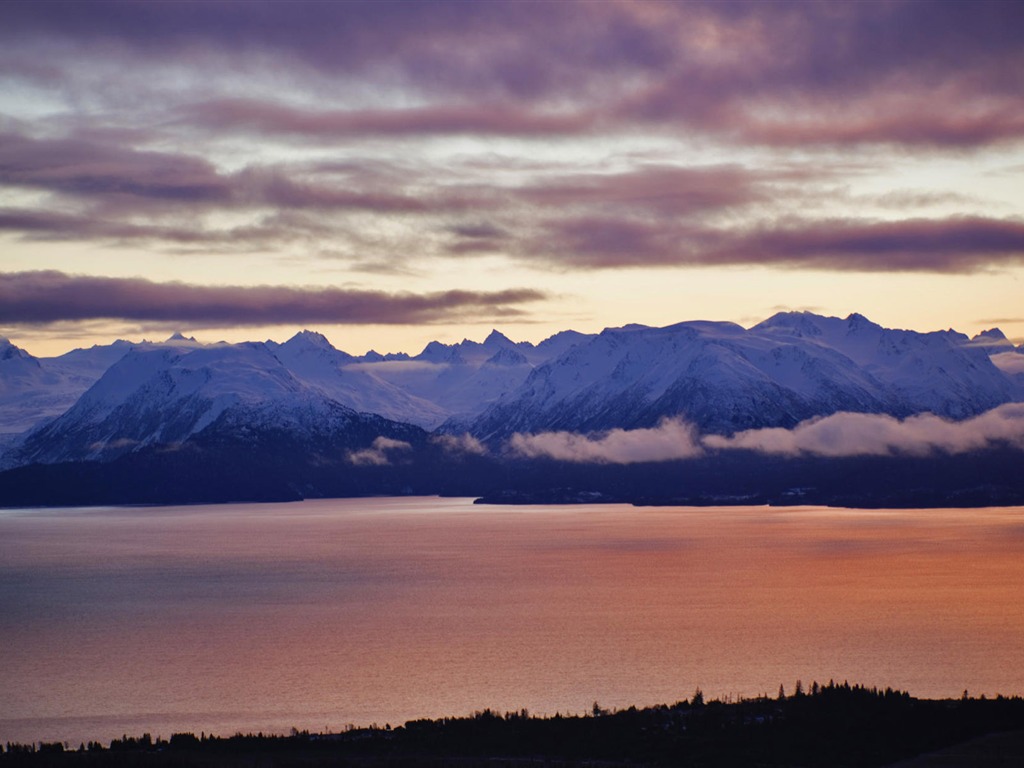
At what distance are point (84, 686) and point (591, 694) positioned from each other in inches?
1460

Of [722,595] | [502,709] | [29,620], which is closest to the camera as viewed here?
[502,709]

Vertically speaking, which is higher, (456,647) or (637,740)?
(637,740)

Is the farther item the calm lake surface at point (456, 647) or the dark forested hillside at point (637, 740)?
the calm lake surface at point (456, 647)

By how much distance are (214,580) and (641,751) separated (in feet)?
428

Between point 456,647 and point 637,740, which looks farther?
point 456,647

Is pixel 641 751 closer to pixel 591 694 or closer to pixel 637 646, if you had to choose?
pixel 591 694

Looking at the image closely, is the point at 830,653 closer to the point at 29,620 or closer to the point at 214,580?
the point at 29,620

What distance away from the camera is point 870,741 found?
76.4 metres

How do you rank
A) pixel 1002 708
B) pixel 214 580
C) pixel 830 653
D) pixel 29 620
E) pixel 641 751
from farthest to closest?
pixel 214 580 → pixel 29 620 → pixel 830 653 → pixel 1002 708 → pixel 641 751

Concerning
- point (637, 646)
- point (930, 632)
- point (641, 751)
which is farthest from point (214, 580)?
point (641, 751)

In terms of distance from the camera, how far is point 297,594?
17775 centimetres

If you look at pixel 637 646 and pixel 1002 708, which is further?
pixel 637 646

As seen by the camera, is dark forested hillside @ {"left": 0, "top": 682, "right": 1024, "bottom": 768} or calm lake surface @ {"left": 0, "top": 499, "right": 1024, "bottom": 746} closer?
dark forested hillside @ {"left": 0, "top": 682, "right": 1024, "bottom": 768}

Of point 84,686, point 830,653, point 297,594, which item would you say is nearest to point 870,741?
point 830,653
